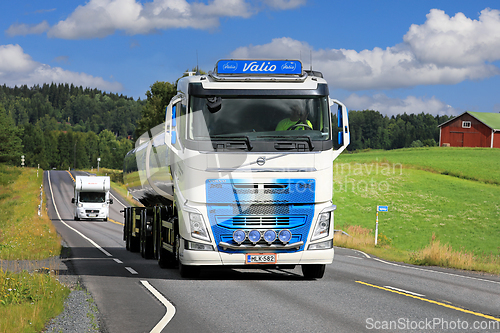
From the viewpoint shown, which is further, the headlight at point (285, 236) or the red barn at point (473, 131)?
the red barn at point (473, 131)

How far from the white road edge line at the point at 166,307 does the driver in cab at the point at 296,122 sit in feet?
12.0

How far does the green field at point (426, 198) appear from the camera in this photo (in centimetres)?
3272

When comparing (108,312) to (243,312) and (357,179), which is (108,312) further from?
(357,179)

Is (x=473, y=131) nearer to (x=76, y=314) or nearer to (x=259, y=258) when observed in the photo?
(x=259, y=258)

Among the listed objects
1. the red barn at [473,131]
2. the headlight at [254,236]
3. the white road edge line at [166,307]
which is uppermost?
the red barn at [473,131]

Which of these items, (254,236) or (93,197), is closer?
(254,236)

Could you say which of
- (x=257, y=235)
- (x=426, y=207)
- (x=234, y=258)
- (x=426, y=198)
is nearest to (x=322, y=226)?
(x=257, y=235)

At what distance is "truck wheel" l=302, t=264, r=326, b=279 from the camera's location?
11.7 metres

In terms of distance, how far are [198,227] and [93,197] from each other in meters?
37.7

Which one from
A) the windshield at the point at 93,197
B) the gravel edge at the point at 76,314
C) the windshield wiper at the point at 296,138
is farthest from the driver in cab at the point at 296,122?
the windshield at the point at 93,197

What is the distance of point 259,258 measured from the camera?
10.1 meters

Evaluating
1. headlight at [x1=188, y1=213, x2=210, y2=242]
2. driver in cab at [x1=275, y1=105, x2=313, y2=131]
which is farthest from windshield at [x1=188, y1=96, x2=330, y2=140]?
headlight at [x1=188, y1=213, x2=210, y2=242]

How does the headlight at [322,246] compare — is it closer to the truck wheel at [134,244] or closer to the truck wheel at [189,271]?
the truck wheel at [189,271]

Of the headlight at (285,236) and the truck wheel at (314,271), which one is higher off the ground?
the headlight at (285,236)
